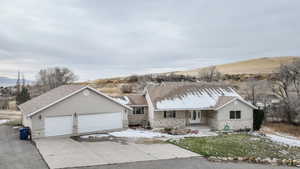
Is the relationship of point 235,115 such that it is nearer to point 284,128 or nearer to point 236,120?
point 236,120

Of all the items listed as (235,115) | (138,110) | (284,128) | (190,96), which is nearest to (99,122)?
(138,110)

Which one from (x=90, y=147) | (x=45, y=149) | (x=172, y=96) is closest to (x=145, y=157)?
(x=90, y=147)

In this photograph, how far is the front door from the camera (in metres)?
24.3

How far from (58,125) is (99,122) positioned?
3184 mm

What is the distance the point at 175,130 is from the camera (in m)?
20.6

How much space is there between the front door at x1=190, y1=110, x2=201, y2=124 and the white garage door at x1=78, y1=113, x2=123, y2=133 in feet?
24.9

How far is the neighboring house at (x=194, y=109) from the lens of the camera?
22569 mm

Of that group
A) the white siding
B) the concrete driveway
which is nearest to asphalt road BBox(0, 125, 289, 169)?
the concrete driveway

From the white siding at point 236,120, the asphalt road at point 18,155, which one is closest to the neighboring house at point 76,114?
the asphalt road at point 18,155

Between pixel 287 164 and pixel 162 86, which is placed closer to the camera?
pixel 287 164

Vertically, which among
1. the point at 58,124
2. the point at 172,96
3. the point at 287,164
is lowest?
the point at 287,164

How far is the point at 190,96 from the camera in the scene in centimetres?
2445

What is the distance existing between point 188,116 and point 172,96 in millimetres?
2548

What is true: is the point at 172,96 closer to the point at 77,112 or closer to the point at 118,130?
the point at 118,130
